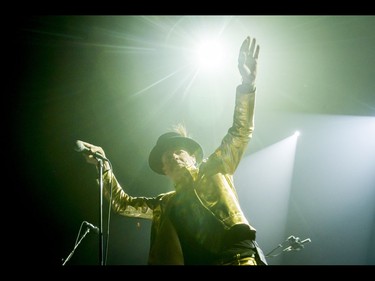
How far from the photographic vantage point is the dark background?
3.71m

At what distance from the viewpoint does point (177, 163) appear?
3453 millimetres

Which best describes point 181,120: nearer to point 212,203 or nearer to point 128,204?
point 128,204

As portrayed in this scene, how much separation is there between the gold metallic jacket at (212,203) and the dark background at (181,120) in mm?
934

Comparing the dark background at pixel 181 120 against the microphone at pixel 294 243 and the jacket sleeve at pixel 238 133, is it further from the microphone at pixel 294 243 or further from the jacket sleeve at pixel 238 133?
the jacket sleeve at pixel 238 133

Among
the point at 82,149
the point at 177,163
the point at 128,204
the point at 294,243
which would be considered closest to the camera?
the point at 82,149

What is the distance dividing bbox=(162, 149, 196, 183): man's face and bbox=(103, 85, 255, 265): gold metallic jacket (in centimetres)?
18

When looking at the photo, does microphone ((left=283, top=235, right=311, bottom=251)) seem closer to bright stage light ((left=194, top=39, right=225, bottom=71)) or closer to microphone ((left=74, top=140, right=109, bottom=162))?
bright stage light ((left=194, top=39, right=225, bottom=71))

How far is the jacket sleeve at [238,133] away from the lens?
116 inches

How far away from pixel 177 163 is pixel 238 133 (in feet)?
2.62

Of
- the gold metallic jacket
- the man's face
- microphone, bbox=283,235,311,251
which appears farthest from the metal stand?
the man's face

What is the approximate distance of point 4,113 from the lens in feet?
12.2

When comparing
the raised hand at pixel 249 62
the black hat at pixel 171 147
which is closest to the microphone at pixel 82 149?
the black hat at pixel 171 147

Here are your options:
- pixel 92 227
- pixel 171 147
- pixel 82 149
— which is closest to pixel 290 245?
pixel 171 147

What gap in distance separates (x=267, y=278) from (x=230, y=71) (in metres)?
2.67
